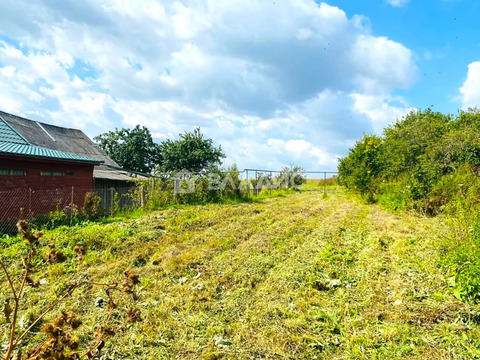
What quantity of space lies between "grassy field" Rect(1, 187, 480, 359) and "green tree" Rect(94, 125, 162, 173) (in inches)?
1015

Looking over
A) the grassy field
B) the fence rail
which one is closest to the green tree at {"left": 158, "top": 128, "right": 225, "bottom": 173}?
the fence rail

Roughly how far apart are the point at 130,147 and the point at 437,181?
96.5ft

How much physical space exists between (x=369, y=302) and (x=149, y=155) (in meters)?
31.7

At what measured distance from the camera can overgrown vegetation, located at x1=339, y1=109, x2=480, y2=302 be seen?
359cm

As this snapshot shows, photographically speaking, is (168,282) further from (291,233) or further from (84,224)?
(84,224)

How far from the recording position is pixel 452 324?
2.88 meters

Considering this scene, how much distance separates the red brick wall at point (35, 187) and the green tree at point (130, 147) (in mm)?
20563

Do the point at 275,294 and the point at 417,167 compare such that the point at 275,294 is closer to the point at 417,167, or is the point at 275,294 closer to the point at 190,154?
the point at 417,167

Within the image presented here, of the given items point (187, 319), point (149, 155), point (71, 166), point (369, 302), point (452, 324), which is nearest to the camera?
point (452, 324)

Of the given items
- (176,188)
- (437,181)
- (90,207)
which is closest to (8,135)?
(90,207)

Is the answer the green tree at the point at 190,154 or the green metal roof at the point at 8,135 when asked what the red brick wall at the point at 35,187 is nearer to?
the green metal roof at the point at 8,135

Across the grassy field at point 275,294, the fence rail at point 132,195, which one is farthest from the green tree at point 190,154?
the grassy field at point 275,294

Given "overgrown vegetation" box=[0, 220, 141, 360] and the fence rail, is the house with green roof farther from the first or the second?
"overgrown vegetation" box=[0, 220, 141, 360]

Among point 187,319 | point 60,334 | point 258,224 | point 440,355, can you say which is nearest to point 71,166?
point 258,224
